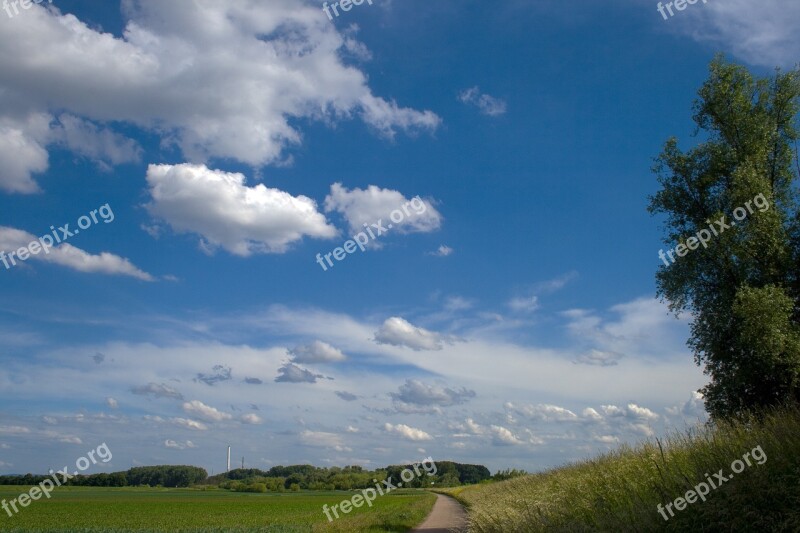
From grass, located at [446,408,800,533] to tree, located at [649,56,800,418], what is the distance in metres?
7.91

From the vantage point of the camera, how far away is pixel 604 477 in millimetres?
11930

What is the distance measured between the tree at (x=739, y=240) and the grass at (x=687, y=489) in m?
7.91

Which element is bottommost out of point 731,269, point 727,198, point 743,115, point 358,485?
point 358,485

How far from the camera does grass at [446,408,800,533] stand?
7.07m

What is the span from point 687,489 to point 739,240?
13.7 m

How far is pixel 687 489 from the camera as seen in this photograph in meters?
8.55

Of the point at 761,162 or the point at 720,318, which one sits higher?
the point at 761,162

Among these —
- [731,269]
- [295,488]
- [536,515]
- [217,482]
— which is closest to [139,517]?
[536,515]

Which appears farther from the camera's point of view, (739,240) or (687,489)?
(739,240)

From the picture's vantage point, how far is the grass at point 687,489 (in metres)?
7.07

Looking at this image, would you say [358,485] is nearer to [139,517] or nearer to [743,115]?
[139,517]

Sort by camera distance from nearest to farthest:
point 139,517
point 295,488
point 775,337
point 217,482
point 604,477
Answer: point 604,477, point 775,337, point 139,517, point 295,488, point 217,482

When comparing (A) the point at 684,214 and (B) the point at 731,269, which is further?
(A) the point at 684,214

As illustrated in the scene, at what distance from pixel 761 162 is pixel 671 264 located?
4582 millimetres
